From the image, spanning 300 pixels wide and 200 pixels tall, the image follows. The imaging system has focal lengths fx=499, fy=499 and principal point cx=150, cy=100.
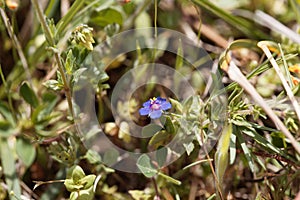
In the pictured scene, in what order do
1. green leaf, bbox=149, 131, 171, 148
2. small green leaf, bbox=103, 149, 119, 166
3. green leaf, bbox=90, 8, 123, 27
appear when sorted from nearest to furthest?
green leaf, bbox=149, 131, 171, 148, small green leaf, bbox=103, 149, 119, 166, green leaf, bbox=90, 8, 123, 27

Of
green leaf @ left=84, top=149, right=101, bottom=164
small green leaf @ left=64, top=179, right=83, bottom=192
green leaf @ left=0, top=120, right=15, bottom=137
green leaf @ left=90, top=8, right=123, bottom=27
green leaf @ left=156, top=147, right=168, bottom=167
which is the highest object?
green leaf @ left=90, top=8, right=123, bottom=27

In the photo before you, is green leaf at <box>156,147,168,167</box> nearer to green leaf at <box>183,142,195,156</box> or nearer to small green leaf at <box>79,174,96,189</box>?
green leaf at <box>183,142,195,156</box>

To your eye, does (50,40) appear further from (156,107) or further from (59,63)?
(156,107)

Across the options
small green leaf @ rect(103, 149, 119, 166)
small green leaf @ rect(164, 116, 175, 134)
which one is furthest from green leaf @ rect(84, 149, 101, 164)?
small green leaf @ rect(164, 116, 175, 134)

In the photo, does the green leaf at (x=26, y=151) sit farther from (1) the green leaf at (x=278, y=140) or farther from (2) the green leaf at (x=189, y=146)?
(1) the green leaf at (x=278, y=140)

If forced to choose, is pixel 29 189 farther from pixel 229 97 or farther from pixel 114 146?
pixel 229 97

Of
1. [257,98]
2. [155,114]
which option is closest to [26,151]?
[155,114]

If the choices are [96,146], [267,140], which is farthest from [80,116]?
[267,140]
